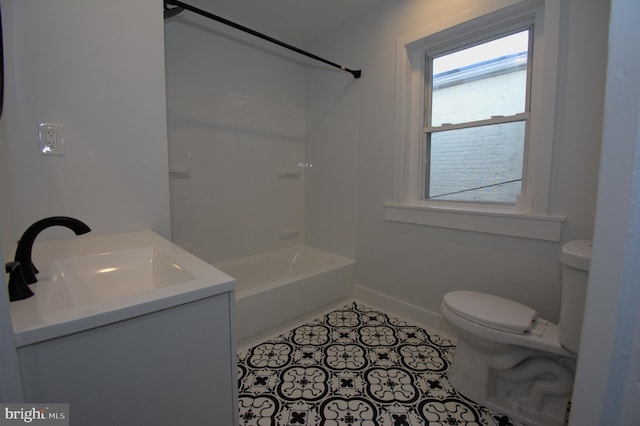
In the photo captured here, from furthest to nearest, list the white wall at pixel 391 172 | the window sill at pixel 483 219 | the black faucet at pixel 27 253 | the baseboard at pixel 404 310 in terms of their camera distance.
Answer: the baseboard at pixel 404 310 < the window sill at pixel 483 219 < the white wall at pixel 391 172 < the black faucet at pixel 27 253

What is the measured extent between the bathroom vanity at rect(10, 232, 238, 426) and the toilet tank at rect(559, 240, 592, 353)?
126 cm

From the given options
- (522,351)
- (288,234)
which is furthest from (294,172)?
(522,351)

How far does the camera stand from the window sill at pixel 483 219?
4.87ft

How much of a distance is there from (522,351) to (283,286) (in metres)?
1.34

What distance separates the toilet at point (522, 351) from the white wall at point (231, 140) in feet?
5.79

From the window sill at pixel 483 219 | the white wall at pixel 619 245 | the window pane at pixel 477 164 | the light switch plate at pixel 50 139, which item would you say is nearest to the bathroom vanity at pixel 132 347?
the light switch plate at pixel 50 139

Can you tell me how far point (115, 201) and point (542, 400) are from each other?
7.15 ft

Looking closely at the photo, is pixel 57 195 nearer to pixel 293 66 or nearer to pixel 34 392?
pixel 34 392

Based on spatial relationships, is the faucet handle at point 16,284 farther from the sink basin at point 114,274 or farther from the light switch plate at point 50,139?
the light switch plate at point 50,139

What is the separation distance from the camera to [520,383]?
130 centimetres

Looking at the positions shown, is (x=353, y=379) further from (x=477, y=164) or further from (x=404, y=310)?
(x=477, y=164)

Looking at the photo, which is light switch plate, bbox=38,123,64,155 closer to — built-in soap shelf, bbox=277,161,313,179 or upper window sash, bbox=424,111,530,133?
built-in soap shelf, bbox=277,161,313,179

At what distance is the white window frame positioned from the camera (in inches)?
57.2

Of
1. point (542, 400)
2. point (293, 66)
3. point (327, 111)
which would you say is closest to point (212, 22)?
point (293, 66)
